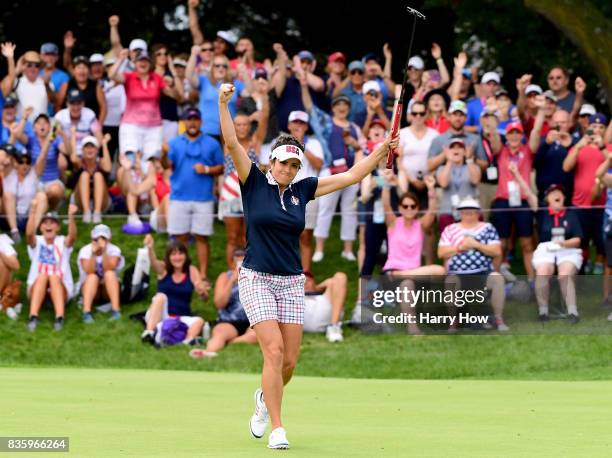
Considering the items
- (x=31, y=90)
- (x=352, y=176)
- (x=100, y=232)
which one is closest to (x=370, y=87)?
(x=100, y=232)

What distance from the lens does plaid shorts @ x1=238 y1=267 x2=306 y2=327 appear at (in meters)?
8.88

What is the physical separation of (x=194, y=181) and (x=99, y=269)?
1711mm

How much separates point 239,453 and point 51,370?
7.97 metres

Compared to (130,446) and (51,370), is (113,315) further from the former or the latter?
(130,446)

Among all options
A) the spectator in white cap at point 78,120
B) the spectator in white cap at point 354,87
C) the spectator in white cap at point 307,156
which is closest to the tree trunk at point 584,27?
the spectator in white cap at point 354,87

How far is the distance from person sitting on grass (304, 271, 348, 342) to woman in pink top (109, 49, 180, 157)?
11.8ft

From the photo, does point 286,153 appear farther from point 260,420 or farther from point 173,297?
point 173,297

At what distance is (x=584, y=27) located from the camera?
21.1 metres

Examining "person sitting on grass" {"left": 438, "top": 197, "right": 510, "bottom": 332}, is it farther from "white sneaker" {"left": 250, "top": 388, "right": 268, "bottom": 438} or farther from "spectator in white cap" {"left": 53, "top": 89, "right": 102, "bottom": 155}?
"white sneaker" {"left": 250, "top": 388, "right": 268, "bottom": 438}

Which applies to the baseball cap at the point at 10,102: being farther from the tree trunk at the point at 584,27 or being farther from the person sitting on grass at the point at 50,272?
the tree trunk at the point at 584,27

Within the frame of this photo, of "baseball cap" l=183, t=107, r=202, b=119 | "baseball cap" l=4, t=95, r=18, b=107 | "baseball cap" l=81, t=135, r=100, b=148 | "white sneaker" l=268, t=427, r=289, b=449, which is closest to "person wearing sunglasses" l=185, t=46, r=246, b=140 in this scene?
"baseball cap" l=183, t=107, r=202, b=119

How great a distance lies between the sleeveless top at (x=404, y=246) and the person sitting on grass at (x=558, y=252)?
55.9 inches

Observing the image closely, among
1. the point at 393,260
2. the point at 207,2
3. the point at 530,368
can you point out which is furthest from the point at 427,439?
the point at 207,2

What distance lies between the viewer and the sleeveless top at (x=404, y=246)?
56.8 ft
